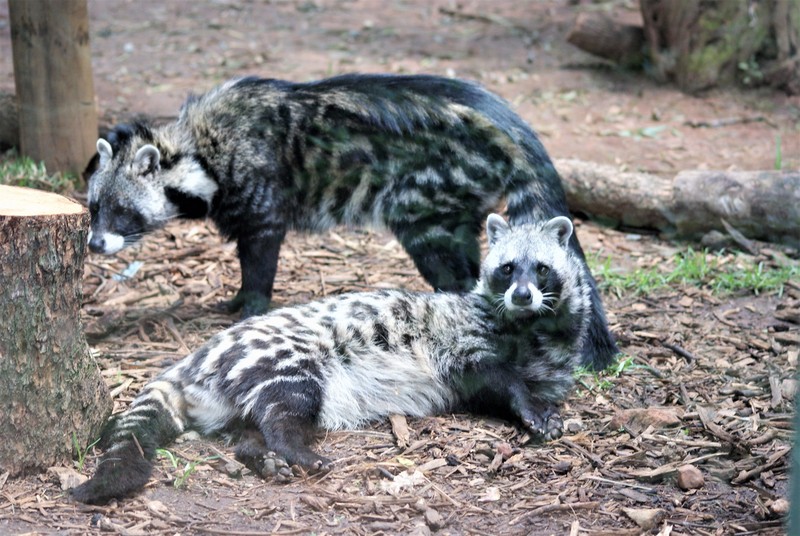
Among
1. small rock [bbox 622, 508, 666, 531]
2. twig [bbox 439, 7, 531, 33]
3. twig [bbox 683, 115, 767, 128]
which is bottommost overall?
small rock [bbox 622, 508, 666, 531]

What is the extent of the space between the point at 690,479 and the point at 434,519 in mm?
1172

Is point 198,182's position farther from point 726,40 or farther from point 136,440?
point 726,40

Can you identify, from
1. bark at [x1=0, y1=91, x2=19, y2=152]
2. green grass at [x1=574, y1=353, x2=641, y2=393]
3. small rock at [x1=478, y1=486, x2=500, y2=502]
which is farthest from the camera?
bark at [x1=0, y1=91, x2=19, y2=152]

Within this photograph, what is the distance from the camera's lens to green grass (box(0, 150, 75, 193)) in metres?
7.33

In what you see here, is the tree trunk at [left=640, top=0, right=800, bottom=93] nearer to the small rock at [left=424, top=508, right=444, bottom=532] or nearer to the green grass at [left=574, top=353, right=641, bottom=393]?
the green grass at [left=574, top=353, right=641, bottom=393]

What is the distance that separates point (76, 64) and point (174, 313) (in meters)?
2.59

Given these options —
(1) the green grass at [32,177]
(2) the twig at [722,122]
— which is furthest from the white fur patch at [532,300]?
(2) the twig at [722,122]

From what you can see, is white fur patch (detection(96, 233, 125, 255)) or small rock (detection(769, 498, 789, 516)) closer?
small rock (detection(769, 498, 789, 516))

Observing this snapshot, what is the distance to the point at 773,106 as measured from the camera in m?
9.92

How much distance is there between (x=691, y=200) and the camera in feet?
23.8

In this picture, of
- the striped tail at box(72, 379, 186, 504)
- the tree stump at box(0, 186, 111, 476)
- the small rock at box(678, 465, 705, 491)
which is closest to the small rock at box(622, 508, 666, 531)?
the small rock at box(678, 465, 705, 491)

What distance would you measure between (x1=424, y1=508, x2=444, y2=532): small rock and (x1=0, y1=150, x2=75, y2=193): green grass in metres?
4.93

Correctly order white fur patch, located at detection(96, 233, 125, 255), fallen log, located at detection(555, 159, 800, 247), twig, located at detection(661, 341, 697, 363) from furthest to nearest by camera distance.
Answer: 1. fallen log, located at detection(555, 159, 800, 247)
2. white fur patch, located at detection(96, 233, 125, 255)
3. twig, located at detection(661, 341, 697, 363)

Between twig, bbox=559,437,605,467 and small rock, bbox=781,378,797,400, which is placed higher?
small rock, bbox=781,378,797,400
